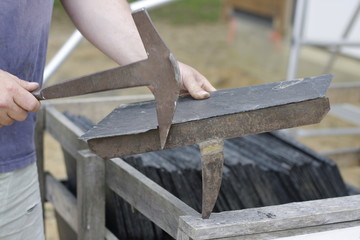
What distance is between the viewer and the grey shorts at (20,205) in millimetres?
1644

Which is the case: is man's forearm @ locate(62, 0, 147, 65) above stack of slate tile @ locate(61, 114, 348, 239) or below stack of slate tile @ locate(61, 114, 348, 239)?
above

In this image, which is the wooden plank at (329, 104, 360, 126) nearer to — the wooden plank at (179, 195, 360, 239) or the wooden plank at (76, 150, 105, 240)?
the wooden plank at (76, 150, 105, 240)

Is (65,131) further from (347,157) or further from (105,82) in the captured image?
(347,157)

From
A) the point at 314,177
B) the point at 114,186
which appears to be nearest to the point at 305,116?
the point at 114,186

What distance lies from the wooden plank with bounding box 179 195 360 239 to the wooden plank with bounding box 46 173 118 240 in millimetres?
953

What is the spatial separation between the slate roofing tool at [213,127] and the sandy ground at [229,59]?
3760 mm

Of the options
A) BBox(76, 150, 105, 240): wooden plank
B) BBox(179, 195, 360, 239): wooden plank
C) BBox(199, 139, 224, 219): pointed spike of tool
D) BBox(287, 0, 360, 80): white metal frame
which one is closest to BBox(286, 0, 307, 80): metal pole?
BBox(287, 0, 360, 80): white metal frame

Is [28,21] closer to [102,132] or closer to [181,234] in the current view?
[102,132]

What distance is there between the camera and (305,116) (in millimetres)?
1353

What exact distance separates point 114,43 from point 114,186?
0.42 m

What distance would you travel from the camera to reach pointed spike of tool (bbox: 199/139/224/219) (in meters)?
1.35

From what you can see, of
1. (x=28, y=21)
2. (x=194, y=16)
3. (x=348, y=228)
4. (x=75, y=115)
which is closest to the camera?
(x=348, y=228)

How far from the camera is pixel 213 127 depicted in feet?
4.42

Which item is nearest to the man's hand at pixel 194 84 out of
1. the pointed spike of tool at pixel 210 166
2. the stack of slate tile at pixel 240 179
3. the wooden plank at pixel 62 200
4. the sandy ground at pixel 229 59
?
the pointed spike of tool at pixel 210 166
